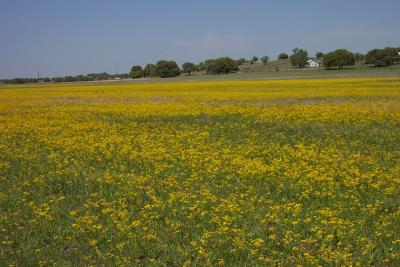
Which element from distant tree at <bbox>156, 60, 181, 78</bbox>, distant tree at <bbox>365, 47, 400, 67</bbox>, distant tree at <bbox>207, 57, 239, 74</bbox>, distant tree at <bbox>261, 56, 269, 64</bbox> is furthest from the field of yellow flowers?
distant tree at <bbox>261, 56, 269, 64</bbox>

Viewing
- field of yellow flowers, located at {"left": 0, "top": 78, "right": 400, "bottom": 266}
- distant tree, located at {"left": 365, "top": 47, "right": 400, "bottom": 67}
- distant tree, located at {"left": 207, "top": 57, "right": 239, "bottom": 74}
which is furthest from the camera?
distant tree, located at {"left": 207, "top": 57, "right": 239, "bottom": 74}

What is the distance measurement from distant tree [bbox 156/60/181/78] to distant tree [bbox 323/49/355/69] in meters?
41.7

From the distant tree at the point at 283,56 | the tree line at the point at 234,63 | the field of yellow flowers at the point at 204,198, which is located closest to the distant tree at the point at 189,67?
the tree line at the point at 234,63

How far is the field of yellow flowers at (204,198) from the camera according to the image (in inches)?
274

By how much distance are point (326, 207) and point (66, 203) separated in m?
5.02

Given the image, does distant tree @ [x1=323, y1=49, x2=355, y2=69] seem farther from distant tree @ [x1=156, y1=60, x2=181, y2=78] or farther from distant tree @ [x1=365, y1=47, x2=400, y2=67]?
distant tree @ [x1=156, y1=60, x2=181, y2=78]

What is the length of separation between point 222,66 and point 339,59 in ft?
98.9

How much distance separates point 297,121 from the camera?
20.5 metres

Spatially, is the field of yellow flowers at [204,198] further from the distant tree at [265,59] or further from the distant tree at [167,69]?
the distant tree at [265,59]

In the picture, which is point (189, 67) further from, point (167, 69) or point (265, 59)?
point (265, 59)

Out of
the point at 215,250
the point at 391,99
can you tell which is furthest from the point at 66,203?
the point at 391,99

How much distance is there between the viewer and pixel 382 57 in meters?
104

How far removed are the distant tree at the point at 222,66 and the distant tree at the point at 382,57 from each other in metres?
34.4

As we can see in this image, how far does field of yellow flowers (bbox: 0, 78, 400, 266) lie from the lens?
6.96 m
